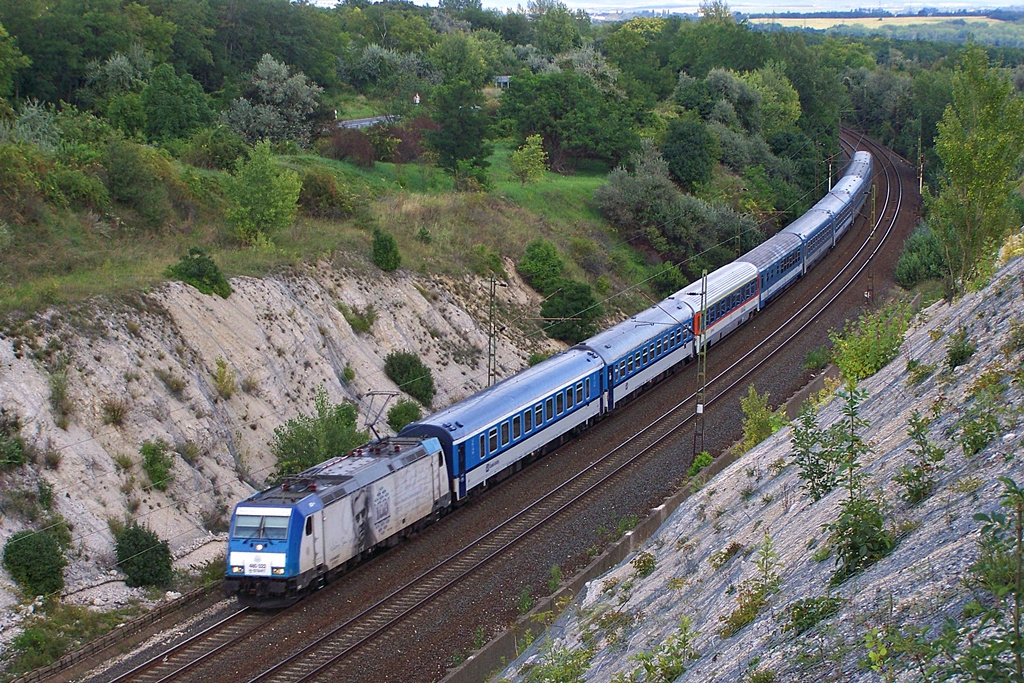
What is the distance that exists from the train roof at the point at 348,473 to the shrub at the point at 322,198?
70.6 feet

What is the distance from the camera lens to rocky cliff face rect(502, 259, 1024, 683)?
→ 9508mm

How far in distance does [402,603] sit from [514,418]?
25.9ft

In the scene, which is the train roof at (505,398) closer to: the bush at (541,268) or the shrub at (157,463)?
the shrub at (157,463)

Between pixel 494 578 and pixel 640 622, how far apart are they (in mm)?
9292

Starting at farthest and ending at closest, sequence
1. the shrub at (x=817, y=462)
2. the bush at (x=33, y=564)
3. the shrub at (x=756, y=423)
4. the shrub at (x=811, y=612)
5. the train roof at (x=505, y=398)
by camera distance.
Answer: the shrub at (x=756, y=423), the train roof at (x=505, y=398), the bush at (x=33, y=564), the shrub at (x=817, y=462), the shrub at (x=811, y=612)

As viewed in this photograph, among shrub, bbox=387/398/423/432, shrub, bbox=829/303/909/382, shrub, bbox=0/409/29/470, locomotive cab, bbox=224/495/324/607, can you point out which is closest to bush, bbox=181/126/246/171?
shrub, bbox=387/398/423/432

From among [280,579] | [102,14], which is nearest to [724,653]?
[280,579]

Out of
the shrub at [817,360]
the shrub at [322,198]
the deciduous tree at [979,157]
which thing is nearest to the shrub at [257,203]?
the shrub at [322,198]

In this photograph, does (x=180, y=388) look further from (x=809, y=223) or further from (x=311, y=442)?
(x=809, y=223)

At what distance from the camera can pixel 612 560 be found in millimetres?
23828

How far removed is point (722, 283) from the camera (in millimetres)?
43625

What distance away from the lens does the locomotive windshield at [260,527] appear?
70.0 ft

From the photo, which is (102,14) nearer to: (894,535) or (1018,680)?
(894,535)

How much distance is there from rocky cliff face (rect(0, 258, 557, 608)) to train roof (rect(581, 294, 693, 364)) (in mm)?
6057
